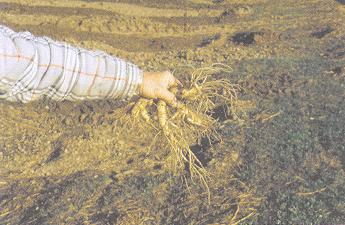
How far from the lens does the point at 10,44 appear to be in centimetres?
187

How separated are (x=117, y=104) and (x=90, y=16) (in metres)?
4.47

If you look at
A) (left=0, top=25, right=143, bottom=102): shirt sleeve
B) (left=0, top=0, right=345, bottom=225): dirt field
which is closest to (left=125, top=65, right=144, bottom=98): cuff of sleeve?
(left=0, top=25, right=143, bottom=102): shirt sleeve

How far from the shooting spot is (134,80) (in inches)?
82.5

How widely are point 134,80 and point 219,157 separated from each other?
5.78 ft

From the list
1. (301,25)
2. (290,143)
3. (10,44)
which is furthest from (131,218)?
(301,25)

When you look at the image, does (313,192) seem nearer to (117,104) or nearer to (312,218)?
(312,218)

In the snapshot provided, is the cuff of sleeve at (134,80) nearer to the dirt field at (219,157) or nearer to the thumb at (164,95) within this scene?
the thumb at (164,95)

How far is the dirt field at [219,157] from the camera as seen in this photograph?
3.23 metres

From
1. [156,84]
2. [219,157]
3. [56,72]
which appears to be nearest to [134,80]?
[156,84]

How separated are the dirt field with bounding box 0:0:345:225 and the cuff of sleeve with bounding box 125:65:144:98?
1241 mm

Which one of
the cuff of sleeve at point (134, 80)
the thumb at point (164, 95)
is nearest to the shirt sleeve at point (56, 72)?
the cuff of sleeve at point (134, 80)

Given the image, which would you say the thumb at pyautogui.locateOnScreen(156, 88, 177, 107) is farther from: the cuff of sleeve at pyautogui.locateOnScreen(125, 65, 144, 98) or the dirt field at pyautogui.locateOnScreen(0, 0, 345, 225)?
the dirt field at pyautogui.locateOnScreen(0, 0, 345, 225)

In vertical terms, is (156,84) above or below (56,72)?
below

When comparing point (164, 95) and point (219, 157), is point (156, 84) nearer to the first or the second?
point (164, 95)
